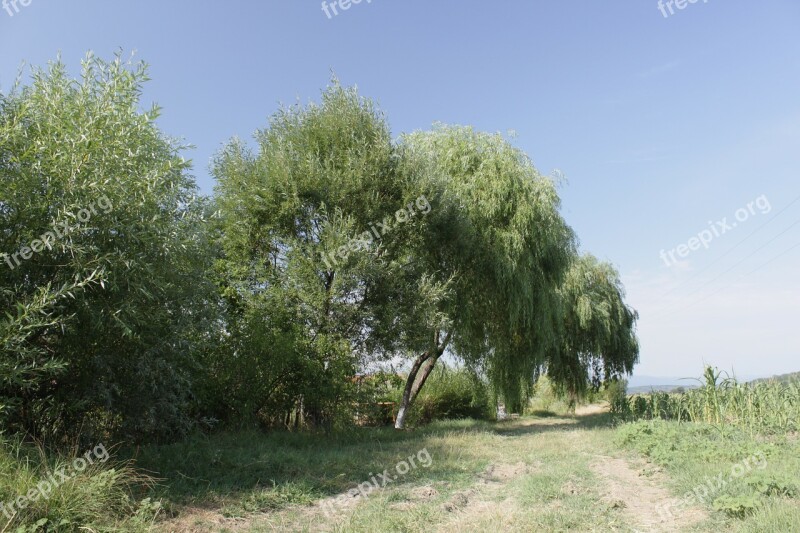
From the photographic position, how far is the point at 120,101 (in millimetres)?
7551

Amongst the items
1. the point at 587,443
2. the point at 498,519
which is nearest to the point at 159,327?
the point at 498,519

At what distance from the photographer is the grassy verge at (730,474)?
496 centimetres

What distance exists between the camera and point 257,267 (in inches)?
511

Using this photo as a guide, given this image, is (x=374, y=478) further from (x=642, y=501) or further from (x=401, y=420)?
(x=401, y=420)

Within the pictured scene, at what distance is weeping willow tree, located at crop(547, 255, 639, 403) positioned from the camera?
24.2 m

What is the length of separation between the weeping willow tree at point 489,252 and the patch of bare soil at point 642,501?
7067mm

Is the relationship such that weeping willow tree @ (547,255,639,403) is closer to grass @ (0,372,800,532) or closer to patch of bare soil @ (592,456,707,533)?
grass @ (0,372,800,532)

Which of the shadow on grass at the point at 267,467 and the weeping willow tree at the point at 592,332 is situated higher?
the weeping willow tree at the point at 592,332

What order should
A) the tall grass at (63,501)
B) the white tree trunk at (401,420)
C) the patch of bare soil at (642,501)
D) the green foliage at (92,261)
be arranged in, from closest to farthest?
the tall grass at (63,501)
the patch of bare soil at (642,501)
the green foliage at (92,261)
the white tree trunk at (401,420)

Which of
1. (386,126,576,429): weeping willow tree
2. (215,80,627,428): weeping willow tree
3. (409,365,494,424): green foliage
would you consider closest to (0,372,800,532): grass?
(215,80,627,428): weeping willow tree

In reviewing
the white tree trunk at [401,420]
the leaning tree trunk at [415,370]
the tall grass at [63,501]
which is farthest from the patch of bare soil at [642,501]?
the white tree trunk at [401,420]

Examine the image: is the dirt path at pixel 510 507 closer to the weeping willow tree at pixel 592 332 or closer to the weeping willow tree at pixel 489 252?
the weeping willow tree at pixel 489 252

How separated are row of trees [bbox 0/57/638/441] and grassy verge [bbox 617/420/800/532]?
20.2ft

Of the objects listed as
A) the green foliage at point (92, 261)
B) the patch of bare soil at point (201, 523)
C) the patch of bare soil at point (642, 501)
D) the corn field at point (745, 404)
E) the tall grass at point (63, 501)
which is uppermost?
the green foliage at point (92, 261)
